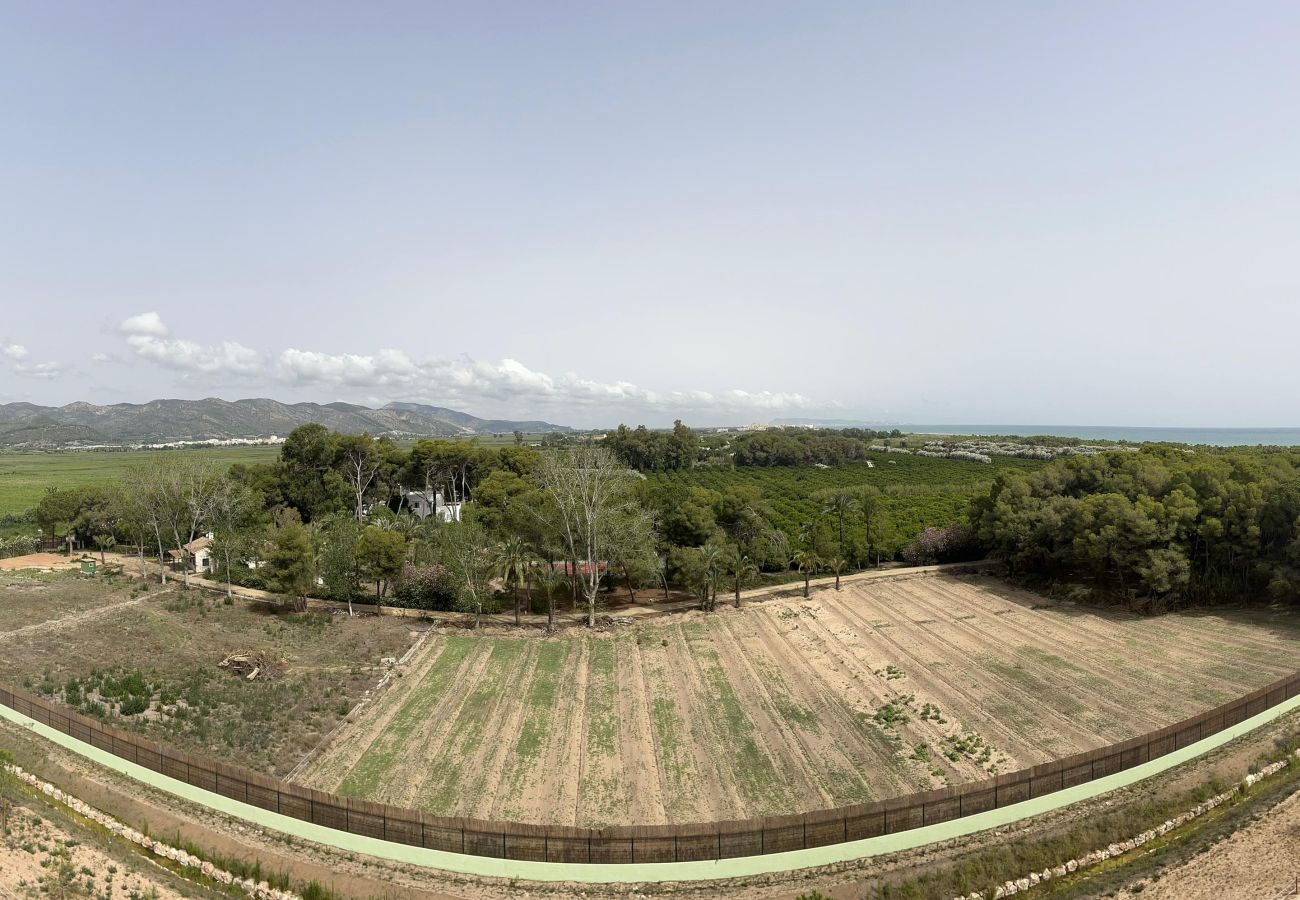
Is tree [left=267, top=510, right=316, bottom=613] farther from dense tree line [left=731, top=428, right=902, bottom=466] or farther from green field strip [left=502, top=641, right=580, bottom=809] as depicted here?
dense tree line [left=731, top=428, right=902, bottom=466]

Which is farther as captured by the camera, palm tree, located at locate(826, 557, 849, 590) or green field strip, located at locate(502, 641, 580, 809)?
palm tree, located at locate(826, 557, 849, 590)

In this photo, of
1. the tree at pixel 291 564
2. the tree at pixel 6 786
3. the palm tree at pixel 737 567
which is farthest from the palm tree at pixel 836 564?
the tree at pixel 6 786

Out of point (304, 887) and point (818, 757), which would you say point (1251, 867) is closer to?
point (818, 757)

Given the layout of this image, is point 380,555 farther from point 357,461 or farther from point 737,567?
point 357,461

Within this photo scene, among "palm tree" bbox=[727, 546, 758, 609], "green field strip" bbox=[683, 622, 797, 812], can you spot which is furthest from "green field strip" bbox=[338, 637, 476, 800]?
"palm tree" bbox=[727, 546, 758, 609]

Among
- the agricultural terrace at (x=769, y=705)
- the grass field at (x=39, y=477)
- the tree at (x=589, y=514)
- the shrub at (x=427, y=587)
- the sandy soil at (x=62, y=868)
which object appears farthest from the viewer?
the grass field at (x=39, y=477)

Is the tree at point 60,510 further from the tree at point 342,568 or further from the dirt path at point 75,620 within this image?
the tree at point 342,568

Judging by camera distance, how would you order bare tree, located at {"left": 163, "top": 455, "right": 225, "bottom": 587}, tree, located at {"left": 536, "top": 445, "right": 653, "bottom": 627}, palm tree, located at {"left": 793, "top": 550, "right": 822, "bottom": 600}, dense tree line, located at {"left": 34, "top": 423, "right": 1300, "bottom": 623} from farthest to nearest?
1. bare tree, located at {"left": 163, "top": 455, "right": 225, "bottom": 587}
2. palm tree, located at {"left": 793, "top": 550, "right": 822, "bottom": 600}
3. tree, located at {"left": 536, "top": 445, "right": 653, "bottom": 627}
4. dense tree line, located at {"left": 34, "top": 423, "right": 1300, "bottom": 623}
